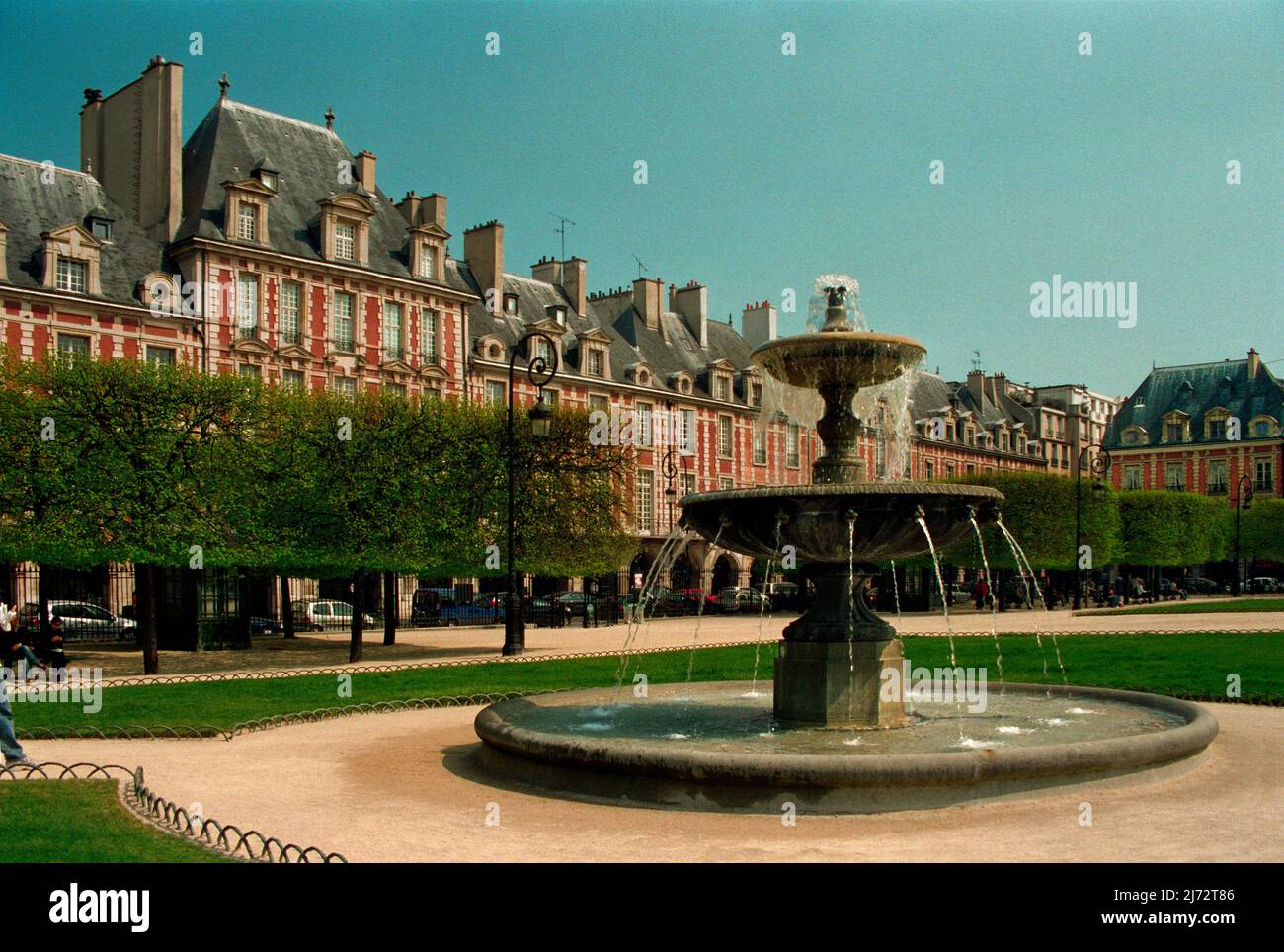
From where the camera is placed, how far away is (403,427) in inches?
1122

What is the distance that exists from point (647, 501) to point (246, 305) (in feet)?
75.3

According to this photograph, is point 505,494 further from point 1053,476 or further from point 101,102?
point 1053,476

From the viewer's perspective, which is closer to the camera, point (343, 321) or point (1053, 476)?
point (343, 321)

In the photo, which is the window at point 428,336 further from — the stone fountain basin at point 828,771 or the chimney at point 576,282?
the stone fountain basin at point 828,771

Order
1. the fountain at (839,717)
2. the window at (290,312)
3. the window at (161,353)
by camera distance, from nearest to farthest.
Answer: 1. the fountain at (839,717)
2. the window at (161,353)
3. the window at (290,312)

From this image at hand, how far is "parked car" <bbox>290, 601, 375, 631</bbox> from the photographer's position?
38.4 m

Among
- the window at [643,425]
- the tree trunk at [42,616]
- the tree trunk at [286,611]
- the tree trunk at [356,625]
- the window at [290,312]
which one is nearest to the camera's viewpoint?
the tree trunk at [42,616]

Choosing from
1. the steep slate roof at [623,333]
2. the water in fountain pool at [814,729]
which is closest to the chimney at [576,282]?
the steep slate roof at [623,333]

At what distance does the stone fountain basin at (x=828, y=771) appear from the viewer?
841 cm

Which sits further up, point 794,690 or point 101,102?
point 101,102

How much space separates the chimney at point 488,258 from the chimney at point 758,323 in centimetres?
1897

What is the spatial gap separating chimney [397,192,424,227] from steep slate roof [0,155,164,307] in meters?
11.3

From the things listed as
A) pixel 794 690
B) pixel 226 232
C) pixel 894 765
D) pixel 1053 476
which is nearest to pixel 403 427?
pixel 226 232
